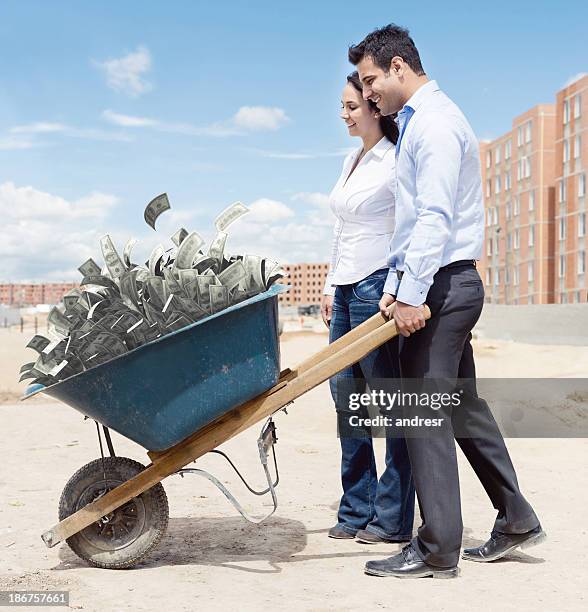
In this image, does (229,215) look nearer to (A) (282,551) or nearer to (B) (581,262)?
(A) (282,551)

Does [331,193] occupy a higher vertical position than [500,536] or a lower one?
higher

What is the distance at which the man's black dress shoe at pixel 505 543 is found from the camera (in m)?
3.42

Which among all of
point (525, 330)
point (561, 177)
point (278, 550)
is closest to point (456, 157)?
point (278, 550)

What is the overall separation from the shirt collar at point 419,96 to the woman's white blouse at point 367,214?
42 centimetres

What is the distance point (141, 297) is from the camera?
3.13 m

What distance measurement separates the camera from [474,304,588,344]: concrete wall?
24.0 m

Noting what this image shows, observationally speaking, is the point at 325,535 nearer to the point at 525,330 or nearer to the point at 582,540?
the point at 582,540

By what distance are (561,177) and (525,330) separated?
2193 cm

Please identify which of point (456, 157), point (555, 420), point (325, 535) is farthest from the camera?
point (555, 420)

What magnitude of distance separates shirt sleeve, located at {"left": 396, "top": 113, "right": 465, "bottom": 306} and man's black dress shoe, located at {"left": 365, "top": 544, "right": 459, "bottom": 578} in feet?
3.29

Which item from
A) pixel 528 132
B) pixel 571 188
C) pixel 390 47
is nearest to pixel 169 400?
pixel 390 47

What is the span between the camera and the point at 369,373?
3.61m

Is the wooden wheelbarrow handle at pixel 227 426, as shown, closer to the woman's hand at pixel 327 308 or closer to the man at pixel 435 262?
the man at pixel 435 262

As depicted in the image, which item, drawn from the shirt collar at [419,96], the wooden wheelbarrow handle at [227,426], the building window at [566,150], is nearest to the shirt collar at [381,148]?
the shirt collar at [419,96]
